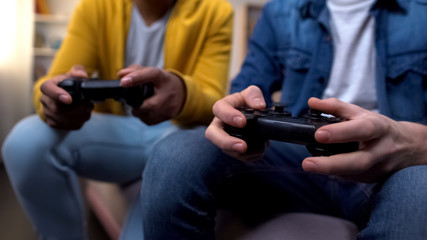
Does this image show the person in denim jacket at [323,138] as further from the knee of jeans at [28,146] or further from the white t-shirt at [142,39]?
the knee of jeans at [28,146]

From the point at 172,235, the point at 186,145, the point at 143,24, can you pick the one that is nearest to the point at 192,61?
the point at 143,24

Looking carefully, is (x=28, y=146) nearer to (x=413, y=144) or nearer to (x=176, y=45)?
(x=176, y=45)

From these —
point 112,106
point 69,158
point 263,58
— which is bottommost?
point 69,158

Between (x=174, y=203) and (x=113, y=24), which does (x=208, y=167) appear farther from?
(x=113, y=24)

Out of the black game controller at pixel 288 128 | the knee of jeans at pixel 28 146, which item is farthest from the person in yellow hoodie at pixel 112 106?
the black game controller at pixel 288 128

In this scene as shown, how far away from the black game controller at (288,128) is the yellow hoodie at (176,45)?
7.3 inches

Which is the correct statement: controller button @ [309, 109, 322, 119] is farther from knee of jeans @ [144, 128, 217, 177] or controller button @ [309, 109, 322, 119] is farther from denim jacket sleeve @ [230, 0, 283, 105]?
denim jacket sleeve @ [230, 0, 283, 105]

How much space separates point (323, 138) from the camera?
0.27 m

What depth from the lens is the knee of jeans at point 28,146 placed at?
1.80 ft

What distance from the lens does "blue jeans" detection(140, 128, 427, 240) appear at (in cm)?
29

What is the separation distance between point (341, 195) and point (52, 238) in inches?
21.1

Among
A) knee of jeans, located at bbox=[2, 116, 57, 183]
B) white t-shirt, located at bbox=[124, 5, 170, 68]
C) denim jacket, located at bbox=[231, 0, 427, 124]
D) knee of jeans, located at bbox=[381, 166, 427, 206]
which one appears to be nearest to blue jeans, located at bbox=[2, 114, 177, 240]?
knee of jeans, located at bbox=[2, 116, 57, 183]

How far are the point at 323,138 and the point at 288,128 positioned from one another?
0.03 m

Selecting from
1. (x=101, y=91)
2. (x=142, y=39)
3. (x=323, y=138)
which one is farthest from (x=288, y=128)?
(x=142, y=39)
